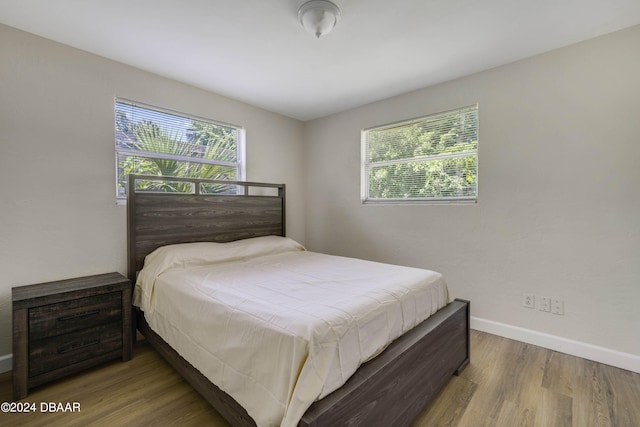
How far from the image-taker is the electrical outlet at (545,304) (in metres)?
2.28

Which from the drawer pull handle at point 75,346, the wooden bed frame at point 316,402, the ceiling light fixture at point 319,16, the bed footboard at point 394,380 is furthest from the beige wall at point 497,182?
the ceiling light fixture at point 319,16

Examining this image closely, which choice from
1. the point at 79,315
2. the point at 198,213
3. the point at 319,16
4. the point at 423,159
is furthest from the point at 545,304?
the point at 79,315

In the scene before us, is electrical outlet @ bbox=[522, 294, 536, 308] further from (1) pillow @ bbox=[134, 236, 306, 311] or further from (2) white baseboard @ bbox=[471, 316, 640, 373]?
(1) pillow @ bbox=[134, 236, 306, 311]

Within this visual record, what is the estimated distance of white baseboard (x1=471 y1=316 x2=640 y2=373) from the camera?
1982mm

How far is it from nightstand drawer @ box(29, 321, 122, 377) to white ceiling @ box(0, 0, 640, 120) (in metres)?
2.09

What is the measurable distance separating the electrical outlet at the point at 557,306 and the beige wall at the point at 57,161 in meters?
3.61

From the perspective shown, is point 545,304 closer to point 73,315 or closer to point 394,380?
point 394,380

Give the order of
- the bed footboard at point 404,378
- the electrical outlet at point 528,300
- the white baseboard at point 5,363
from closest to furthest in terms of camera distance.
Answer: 1. the bed footboard at point 404,378
2. the white baseboard at point 5,363
3. the electrical outlet at point 528,300

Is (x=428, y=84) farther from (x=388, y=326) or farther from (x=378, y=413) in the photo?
(x=378, y=413)

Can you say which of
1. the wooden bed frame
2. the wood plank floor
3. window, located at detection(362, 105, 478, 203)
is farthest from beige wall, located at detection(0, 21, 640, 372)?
the wood plank floor

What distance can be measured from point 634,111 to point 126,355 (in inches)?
159

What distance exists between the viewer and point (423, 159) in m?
2.99

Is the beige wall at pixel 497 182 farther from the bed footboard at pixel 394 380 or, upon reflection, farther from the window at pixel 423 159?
the bed footboard at pixel 394 380

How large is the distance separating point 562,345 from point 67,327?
3.61 meters
